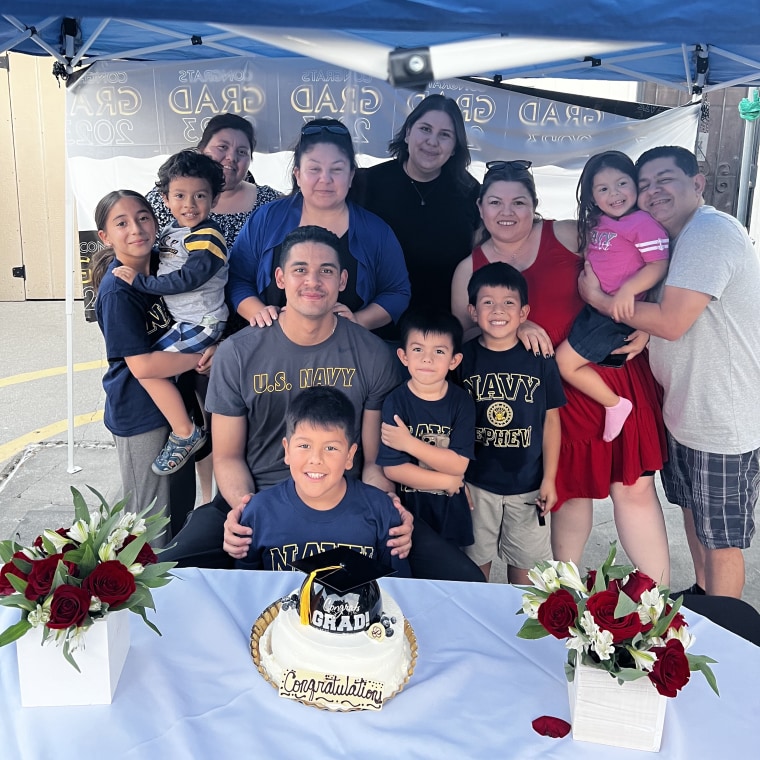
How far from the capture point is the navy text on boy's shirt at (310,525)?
7.03 feet

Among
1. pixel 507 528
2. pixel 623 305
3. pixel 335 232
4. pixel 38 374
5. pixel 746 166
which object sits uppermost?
pixel 746 166

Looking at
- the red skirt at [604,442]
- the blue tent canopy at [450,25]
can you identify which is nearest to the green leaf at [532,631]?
the blue tent canopy at [450,25]

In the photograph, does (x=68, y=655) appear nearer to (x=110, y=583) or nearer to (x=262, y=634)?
(x=110, y=583)

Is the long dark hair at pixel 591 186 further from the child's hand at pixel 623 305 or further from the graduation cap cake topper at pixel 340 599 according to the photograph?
the graduation cap cake topper at pixel 340 599

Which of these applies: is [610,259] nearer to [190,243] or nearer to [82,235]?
[190,243]

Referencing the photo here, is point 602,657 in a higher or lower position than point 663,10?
lower

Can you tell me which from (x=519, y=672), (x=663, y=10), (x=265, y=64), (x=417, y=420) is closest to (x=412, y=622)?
(x=519, y=672)

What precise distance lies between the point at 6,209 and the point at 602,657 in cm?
994

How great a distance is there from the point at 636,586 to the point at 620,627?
109 mm

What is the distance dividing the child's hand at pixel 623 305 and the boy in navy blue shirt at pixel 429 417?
701 millimetres

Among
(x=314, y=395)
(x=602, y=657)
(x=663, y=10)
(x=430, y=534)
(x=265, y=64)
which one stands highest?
(x=265, y=64)

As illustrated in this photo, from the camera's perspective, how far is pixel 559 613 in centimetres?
143

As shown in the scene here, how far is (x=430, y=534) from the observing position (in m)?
2.51

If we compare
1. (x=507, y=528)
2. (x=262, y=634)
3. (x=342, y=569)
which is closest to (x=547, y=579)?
(x=342, y=569)
